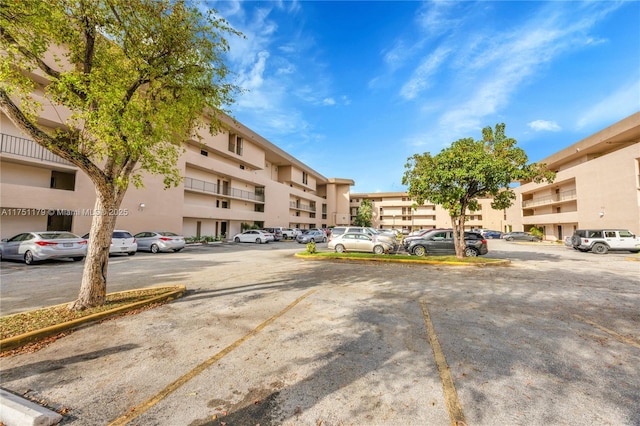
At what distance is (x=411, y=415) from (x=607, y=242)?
2583 cm

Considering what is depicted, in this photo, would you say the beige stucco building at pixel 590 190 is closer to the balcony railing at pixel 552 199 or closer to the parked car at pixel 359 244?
the balcony railing at pixel 552 199

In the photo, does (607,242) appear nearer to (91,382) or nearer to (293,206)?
(91,382)

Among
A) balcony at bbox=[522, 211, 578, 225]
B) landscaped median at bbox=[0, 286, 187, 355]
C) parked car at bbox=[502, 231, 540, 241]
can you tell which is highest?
balcony at bbox=[522, 211, 578, 225]

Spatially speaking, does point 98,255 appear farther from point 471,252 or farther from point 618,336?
point 471,252

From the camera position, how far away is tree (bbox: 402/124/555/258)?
479 inches

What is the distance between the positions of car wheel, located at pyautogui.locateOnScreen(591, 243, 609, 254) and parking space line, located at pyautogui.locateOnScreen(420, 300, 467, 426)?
23.4 m

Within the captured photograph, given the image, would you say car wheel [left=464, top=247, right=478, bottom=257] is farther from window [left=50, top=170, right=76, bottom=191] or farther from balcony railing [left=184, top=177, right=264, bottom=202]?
window [left=50, top=170, right=76, bottom=191]

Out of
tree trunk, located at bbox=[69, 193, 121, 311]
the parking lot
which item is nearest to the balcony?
the parking lot

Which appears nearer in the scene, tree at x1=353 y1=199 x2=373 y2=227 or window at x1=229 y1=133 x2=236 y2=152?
window at x1=229 y1=133 x2=236 y2=152

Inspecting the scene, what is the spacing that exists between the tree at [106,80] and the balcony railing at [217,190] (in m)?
21.3

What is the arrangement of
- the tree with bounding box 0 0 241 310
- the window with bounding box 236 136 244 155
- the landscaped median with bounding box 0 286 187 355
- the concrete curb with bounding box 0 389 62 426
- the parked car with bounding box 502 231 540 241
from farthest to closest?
the parked car with bounding box 502 231 540 241
the window with bounding box 236 136 244 155
the tree with bounding box 0 0 241 310
the landscaped median with bounding box 0 286 187 355
the concrete curb with bounding box 0 389 62 426

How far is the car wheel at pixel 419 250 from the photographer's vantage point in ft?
53.3

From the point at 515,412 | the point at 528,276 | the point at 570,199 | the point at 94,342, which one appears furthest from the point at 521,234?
the point at 94,342

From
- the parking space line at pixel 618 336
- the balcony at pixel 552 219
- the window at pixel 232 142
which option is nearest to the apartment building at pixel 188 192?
the window at pixel 232 142
